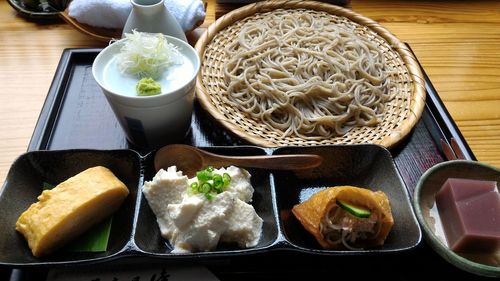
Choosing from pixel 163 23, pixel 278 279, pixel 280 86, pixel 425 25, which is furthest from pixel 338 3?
pixel 278 279

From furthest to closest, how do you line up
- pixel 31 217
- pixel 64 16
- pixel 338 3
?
pixel 338 3 → pixel 64 16 → pixel 31 217

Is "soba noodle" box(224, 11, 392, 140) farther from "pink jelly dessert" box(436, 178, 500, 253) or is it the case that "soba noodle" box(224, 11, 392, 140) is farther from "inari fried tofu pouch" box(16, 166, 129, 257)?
"inari fried tofu pouch" box(16, 166, 129, 257)

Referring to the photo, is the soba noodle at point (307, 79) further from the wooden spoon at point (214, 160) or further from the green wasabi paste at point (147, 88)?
the green wasabi paste at point (147, 88)

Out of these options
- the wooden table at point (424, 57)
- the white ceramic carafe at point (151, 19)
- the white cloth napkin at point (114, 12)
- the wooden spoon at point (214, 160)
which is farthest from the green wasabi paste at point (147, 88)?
the white cloth napkin at point (114, 12)

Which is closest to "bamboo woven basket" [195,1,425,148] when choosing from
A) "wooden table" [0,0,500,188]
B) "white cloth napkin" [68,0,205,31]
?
"white cloth napkin" [68,0,205,31]

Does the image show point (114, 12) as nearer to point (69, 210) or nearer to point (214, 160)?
point (214, 160)

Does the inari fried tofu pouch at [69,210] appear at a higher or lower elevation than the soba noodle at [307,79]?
lower

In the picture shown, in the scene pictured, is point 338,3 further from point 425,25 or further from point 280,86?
point 280,86
